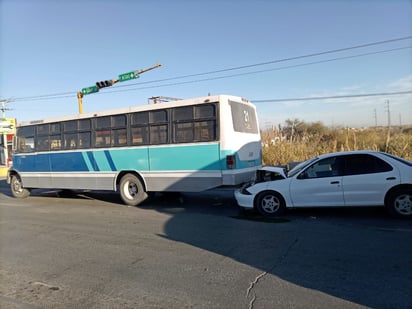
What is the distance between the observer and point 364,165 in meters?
7.10

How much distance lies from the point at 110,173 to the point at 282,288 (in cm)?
753

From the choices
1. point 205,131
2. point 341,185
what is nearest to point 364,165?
point 341,185

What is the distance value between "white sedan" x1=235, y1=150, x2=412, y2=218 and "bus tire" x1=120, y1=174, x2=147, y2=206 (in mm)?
3439

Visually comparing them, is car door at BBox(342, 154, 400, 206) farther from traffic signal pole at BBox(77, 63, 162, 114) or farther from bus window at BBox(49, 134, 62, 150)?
traffic signal pole at BBox(77, 63, 162, 114)

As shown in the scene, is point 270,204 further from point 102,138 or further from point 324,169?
point 102,138

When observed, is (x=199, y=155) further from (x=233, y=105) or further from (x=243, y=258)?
(x=243, y=258)

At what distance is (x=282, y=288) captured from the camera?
3832mm

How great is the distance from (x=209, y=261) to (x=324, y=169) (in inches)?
149

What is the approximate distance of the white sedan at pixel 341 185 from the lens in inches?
269

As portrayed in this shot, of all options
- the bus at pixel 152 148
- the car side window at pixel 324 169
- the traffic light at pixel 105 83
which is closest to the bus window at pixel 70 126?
the bus at pixel 152 148

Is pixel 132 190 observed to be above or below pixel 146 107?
below

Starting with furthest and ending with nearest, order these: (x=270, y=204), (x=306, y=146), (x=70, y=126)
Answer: (x=306, y=146)
(x=70, y=126)
(x=270, y=204)

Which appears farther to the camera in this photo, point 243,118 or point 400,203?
point 243,118

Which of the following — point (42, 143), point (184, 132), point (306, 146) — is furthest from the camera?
point (306, 146)
